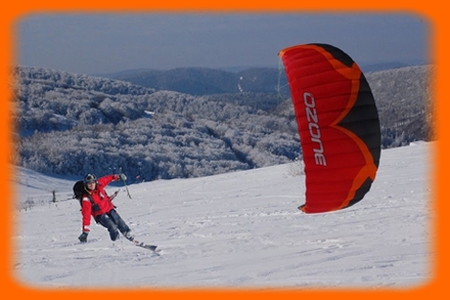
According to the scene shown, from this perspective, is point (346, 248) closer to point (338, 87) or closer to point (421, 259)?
point (421, 259)

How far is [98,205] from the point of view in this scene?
278 inches

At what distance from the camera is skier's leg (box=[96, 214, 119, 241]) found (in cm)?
720

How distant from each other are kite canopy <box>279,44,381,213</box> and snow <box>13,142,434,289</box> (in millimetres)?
1132

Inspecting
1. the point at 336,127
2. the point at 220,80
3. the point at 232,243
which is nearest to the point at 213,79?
the point at 220,80

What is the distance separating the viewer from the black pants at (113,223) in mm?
7229

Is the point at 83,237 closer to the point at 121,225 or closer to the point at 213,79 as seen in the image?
the point at 121,225

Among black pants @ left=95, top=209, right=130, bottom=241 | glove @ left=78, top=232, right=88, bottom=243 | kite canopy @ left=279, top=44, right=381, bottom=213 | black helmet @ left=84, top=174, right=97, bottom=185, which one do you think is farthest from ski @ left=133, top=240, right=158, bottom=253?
kite canopy @ left=279, top=44, right=381, bottom=213

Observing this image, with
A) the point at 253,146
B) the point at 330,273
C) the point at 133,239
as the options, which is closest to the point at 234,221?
the point at 133,239

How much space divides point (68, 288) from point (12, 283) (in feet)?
2.66

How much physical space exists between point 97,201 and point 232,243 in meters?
1.96

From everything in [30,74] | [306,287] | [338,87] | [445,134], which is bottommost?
[306,287]

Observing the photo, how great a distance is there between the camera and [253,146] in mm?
29109

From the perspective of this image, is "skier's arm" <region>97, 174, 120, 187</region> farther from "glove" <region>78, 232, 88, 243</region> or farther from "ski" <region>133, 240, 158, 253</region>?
"ski" <region>133, 240, 158, 253</region>

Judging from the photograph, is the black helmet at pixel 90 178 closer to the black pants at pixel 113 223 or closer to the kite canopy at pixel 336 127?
the black pants at pixel 113 223
